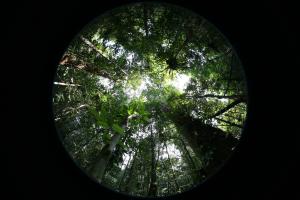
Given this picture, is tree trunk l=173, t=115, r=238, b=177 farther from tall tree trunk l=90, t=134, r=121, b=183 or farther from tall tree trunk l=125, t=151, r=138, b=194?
tall tree trunk l=125, t=151, r=138, b=194

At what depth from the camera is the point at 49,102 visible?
3006 millimetres

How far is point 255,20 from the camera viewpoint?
2.88 metres

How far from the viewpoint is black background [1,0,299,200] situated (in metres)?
2.83

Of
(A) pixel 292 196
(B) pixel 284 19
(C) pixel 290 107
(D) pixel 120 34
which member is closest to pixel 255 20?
(B) pixel 284 19

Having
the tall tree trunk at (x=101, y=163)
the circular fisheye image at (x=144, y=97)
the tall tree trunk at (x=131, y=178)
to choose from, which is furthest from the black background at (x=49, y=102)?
the tall tree trunk at (x=131, y=178)

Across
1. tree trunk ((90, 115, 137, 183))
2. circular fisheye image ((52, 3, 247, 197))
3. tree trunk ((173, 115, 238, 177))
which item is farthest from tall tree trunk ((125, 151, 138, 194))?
tree trunk ((90, 115, 137, 183))

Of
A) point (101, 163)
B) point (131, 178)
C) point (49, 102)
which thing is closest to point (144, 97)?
point (131, 178)

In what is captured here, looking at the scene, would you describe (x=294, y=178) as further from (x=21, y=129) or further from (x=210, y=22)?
(x=21, y=129)

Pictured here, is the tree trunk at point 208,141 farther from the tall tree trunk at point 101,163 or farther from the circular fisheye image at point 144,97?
the tall tree trunk at point 101,163

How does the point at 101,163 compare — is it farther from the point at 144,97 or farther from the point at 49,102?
the point at 144,97

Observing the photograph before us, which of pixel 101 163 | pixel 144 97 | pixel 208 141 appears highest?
pixel 144 97

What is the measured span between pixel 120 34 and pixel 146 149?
3.76m

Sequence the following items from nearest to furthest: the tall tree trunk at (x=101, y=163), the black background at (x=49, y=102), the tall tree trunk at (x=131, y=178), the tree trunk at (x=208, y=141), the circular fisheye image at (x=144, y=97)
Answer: the black background at (x=49, y=102) → the tall tree trunk at (x=101, y=163) → the tree trunk at (x=208, y=141) → the circular fisheye image at (x=144, y=97) → the tall tree trunk at (x=131, y=178)

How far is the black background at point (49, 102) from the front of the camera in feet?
9.27
